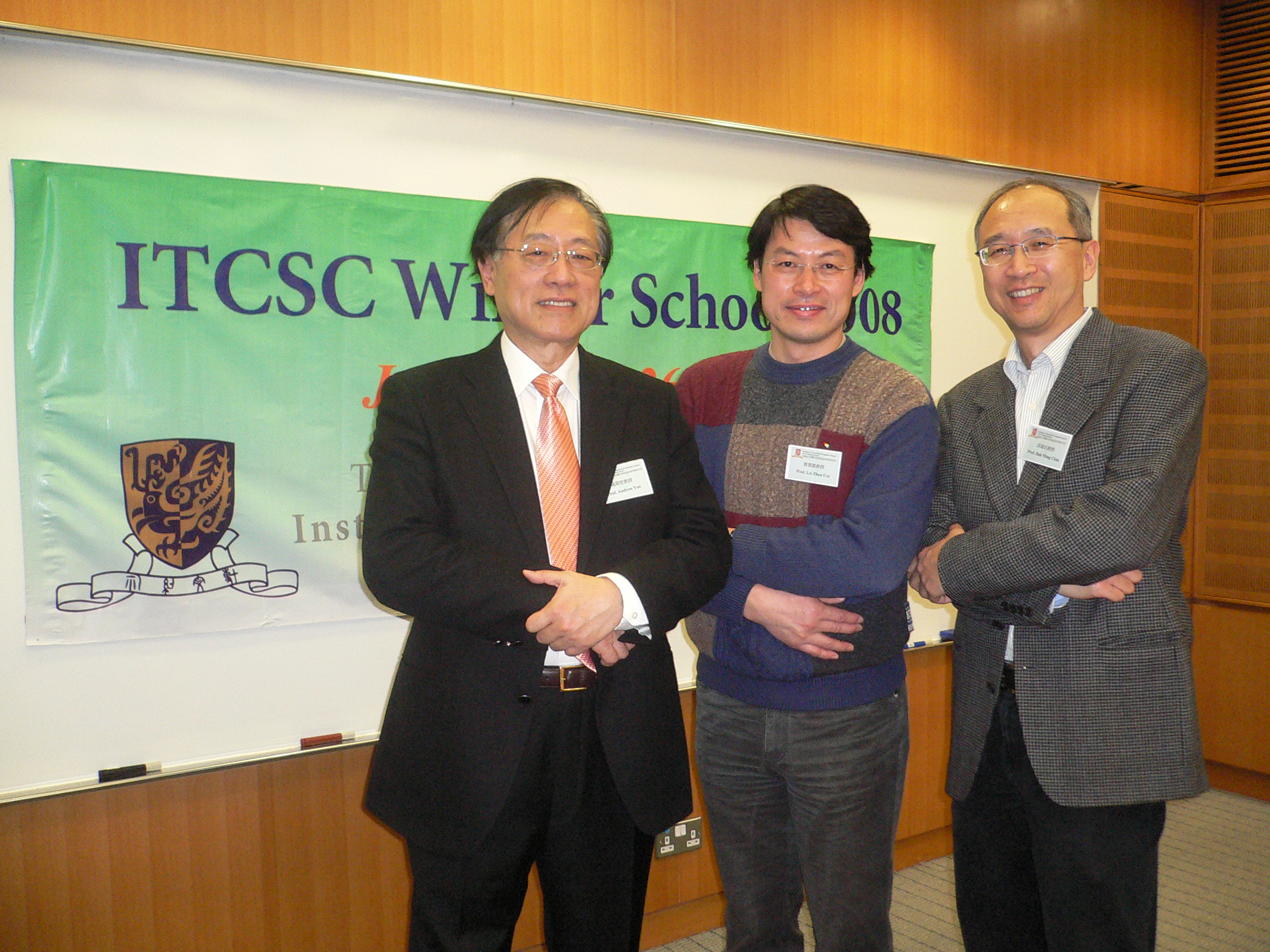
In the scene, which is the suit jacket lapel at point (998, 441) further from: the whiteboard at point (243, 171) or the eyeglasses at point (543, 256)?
the whiteboard at point (243, 171)

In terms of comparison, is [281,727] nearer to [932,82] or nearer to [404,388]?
[404,388]

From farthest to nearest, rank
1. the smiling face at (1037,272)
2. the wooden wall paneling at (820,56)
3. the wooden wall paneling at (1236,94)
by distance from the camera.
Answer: the wooden wall paneling at (1236,94) < the wooden wall paneling at (820,56) < the smiling face at (1037,272)

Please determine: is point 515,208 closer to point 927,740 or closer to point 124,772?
point 124,772

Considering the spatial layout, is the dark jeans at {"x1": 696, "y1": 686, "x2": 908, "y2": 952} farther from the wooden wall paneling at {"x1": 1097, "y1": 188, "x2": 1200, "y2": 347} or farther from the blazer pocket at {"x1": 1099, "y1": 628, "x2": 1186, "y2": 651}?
the wooden wall paneling at {"x1": 1097, "y1": 188, "x2": 1200, "y2": 347}

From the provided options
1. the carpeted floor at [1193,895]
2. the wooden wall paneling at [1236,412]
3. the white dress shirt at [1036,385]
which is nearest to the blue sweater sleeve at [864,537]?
the white dress shirt at [1036,385]

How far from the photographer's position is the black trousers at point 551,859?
1598 millimetres

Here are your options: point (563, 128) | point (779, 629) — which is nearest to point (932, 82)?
point (563, 128)

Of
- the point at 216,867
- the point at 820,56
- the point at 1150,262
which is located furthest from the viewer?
the point at 1150,262

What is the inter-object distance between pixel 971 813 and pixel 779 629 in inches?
25.0

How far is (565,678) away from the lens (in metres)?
1.61

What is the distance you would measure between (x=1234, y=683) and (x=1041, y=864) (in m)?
3.15

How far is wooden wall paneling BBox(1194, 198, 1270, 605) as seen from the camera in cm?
414

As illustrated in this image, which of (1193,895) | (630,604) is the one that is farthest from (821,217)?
(1193,895)

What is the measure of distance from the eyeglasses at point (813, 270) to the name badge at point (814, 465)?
13.8 inches
